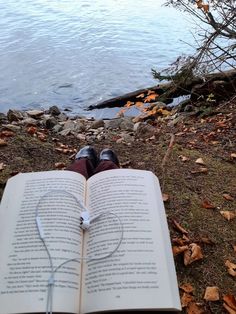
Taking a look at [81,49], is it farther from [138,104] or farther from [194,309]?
[194,309]

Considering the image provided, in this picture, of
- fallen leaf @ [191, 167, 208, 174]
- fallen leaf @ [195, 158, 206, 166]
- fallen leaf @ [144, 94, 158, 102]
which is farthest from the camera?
fallen leaf @ [144, 94, 158, 102]

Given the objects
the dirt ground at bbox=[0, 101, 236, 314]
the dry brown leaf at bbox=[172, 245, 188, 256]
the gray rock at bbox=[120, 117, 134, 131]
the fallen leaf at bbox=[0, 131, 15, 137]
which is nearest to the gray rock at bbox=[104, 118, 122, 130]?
the gray rock at bbox=[120, 117, 134, 131]

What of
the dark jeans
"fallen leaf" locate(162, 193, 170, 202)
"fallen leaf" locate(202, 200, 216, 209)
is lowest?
"fallen leaf" locate(202, 200, 216, 209)

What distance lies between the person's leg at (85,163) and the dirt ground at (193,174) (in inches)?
14.0

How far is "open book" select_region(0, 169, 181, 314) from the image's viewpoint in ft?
4.27

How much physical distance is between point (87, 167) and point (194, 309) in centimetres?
91

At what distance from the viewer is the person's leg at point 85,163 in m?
2.09

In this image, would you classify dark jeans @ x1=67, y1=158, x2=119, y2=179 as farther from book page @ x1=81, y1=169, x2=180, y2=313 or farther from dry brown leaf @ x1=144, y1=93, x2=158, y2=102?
dry brown leaf @ x1=144, y1=93, x2=158, y2=102

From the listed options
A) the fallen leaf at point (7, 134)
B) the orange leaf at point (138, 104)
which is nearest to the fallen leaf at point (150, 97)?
the orange leaf at point (138, 104)

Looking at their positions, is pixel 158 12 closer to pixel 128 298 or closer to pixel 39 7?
pixel 39 7

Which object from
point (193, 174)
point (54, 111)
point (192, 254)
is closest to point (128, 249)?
point (192, 254)

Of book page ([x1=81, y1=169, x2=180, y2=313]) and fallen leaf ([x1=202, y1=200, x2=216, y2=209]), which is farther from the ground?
fallen leaf ([x1=202, y1=200, x2=216, y2=209])

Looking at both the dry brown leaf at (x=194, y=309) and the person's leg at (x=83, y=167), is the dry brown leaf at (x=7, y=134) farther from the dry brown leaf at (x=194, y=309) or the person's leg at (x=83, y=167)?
the dry brown leaf at (x=194, y=309)

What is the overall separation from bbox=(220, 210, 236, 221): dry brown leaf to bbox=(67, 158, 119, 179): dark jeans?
0.61 metres
